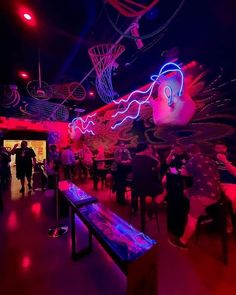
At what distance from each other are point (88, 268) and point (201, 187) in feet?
6.05

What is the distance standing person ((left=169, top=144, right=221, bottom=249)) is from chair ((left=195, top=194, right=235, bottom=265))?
160mm

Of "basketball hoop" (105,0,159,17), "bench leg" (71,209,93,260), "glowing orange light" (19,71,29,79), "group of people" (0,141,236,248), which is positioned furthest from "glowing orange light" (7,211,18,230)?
"glowing orange light" (19,71,29,79)

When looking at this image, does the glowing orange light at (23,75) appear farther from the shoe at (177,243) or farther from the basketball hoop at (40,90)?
the shoe at (177,243)

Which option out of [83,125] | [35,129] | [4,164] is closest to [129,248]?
[4,164]

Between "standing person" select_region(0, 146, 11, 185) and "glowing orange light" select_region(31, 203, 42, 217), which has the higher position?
"standing person" select_region(0, 146, 11, 185)

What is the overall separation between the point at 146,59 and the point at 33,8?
2.88m

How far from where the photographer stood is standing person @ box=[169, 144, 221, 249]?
2262mm

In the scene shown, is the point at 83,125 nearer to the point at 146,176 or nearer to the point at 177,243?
the point at 146,176

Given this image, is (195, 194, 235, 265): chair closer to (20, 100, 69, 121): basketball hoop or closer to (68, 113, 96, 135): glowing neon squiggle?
(20, 100, 69, 121): basketball hoop

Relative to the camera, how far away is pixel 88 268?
6.85 feet

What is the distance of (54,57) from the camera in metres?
4.47

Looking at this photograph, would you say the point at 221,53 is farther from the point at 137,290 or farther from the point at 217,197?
the point at 137,290

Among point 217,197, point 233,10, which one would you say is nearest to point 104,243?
point 217,197

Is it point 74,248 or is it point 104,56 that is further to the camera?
point 104,56
